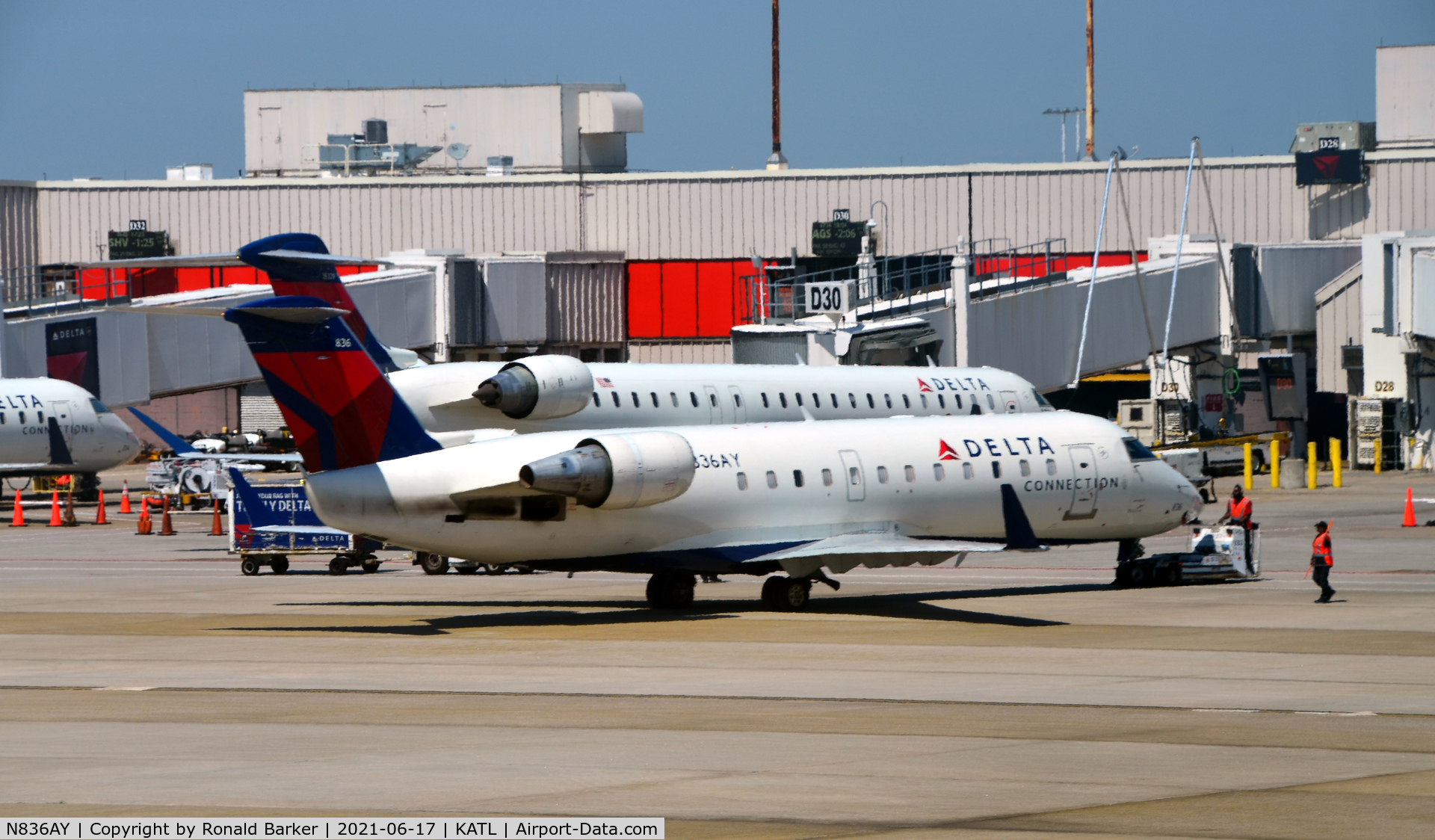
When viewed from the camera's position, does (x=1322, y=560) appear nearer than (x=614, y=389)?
Yes

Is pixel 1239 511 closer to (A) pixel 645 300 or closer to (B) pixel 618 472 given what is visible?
(B) pixel 618 472

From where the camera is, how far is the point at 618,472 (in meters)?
28.2

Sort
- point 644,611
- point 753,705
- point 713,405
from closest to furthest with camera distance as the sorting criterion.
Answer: point 753,705, point 644,611, point 713,405

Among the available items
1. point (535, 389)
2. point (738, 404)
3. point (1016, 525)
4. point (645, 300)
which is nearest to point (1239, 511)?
point (1016, 525)

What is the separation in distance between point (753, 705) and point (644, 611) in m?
10.8

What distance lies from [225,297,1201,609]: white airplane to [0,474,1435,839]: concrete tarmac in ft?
3.67

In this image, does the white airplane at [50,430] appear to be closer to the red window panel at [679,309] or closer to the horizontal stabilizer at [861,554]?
the red window panel at [679,309]

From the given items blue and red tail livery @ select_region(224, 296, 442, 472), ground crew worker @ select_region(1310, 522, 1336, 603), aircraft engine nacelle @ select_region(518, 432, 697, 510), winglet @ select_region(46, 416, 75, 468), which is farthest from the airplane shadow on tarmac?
winglet @ select_region(46, 416, 75, 468)

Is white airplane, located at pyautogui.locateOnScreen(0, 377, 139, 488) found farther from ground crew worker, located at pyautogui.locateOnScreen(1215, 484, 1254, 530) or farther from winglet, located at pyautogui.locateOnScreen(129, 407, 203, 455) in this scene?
ground crew worker, located at pyautogui.locateOnScreen(1215, 484, 1254, 530)

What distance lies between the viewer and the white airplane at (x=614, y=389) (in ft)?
131

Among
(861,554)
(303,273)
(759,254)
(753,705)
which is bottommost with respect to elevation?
(753,705)

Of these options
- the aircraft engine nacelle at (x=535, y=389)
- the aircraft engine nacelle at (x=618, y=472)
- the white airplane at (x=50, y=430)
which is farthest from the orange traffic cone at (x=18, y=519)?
→ the aircraft engine nacelle at (x=618, y=472)

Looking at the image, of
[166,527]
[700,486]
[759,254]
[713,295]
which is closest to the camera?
[700,486]

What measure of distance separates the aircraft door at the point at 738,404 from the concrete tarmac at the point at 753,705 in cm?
756
